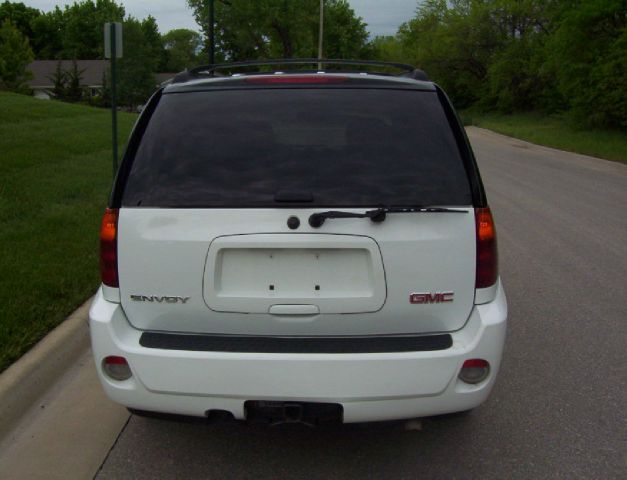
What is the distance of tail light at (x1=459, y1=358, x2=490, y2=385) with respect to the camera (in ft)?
9.50

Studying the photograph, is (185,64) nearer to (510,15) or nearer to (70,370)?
(510,15)

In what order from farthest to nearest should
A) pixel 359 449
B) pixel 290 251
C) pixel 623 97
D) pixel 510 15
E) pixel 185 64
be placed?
1. pixel 185 64
2. pixel 510 15
3. pixel 623 97
4. pixel 359 449
5. pixel 290 251

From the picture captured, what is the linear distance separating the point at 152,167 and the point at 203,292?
62 cm

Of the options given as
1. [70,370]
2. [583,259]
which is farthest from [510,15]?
[70,370]

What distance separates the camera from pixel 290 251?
9.41 feet

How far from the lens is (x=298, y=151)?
3029 millimetres

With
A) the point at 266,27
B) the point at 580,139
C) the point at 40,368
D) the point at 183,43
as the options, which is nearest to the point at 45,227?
the point at 40,368

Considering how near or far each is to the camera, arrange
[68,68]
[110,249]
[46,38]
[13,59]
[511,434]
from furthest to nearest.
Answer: [46,38], [68,68], [13,59], [511,434], [110,249]

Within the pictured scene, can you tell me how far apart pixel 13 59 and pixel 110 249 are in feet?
180

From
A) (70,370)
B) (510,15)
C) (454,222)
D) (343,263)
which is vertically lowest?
(70,370)

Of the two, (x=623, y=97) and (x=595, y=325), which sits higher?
(x=623, y=97)

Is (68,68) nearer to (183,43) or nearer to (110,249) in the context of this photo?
(183,43)

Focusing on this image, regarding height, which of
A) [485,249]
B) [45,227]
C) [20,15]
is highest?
[20,15]

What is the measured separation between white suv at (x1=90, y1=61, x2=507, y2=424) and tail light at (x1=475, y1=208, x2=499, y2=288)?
0.01 meters
